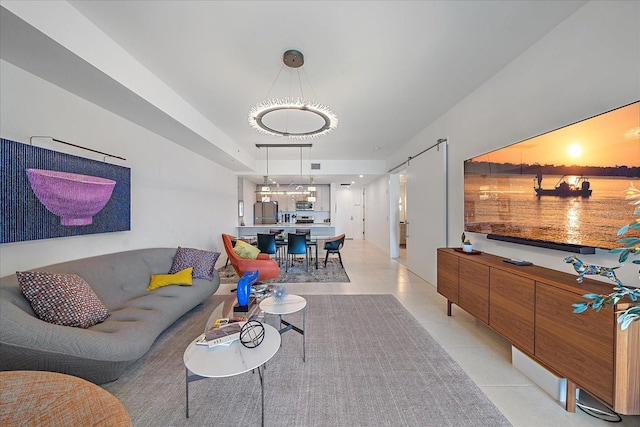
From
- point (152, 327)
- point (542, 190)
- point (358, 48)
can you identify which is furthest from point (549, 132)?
point (152, 327)

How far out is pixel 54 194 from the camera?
2.34m

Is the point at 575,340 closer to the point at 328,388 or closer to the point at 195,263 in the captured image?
the point at 328,388

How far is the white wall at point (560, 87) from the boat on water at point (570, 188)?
50 cm

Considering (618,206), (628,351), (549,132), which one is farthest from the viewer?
(549,132)

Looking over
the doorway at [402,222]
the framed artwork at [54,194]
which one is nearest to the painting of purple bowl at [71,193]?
the framed artwork at [54,194]

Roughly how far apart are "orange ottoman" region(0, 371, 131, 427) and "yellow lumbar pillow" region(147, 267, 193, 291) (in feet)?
7.28

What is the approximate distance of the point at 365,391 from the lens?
190cm

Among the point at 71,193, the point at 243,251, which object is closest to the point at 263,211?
the point at 243,251

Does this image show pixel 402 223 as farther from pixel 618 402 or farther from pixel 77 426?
pixel 77 426

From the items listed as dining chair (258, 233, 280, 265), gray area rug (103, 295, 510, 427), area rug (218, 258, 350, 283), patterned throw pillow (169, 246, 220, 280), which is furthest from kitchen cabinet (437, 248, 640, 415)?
dining chair (258, 233, 280, 265)

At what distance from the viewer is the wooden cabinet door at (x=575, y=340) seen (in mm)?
1417

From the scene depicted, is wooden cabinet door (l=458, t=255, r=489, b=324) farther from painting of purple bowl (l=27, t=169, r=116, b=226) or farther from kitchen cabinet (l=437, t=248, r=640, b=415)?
Answer: painting of purple bowl (l=27, t=169, r=116, b=226)

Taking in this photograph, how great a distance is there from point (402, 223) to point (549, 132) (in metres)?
7.28

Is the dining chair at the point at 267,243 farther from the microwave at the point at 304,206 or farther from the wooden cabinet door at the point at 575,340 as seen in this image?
the wooden cabinet door at the point at 575,340
